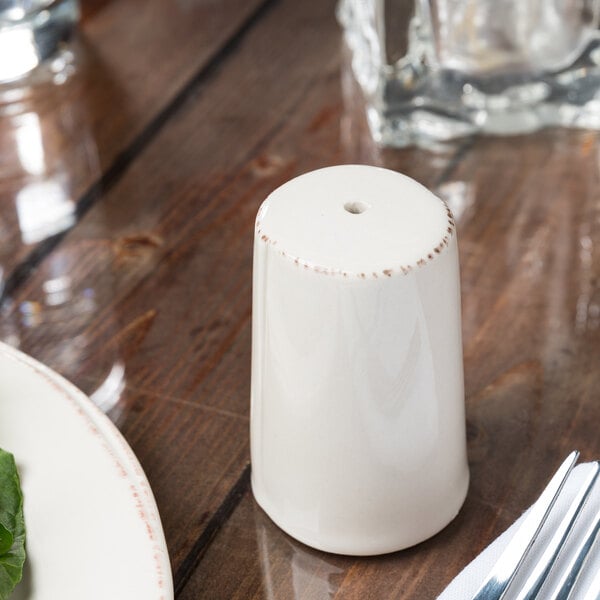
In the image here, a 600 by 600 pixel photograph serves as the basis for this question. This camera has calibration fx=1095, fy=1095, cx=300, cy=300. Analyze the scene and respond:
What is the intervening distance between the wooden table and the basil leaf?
6 centimetres

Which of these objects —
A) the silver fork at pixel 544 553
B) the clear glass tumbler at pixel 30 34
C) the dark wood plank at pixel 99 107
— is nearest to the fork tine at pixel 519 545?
the silver fork at pixel 544 553

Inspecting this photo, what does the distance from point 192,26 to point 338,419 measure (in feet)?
1.57

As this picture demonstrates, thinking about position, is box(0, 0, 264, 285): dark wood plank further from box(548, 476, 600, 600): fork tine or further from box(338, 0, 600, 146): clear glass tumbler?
box(548, 476, 600, 600): fork tine

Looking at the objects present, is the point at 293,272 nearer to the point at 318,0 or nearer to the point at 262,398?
the point at 262,398

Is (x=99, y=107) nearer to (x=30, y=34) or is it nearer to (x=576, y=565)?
(x=30, y=34)

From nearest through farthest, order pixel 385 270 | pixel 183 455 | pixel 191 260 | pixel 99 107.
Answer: pixel 385 270
pixel 183 455
pixel 191 260
pixel 99 107

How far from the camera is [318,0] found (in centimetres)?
81

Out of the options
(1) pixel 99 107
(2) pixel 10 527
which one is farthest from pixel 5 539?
(1) pixel 99 107

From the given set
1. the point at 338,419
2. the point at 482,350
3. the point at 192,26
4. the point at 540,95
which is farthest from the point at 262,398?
the point at 192,26

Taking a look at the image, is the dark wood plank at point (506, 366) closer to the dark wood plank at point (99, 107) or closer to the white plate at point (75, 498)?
the white plate at point (75, 498)

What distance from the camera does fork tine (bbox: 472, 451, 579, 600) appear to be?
13.4 inches

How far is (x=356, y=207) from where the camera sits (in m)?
0.36

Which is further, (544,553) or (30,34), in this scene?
(30,34)

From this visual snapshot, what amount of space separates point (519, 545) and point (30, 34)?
1.67 ft
